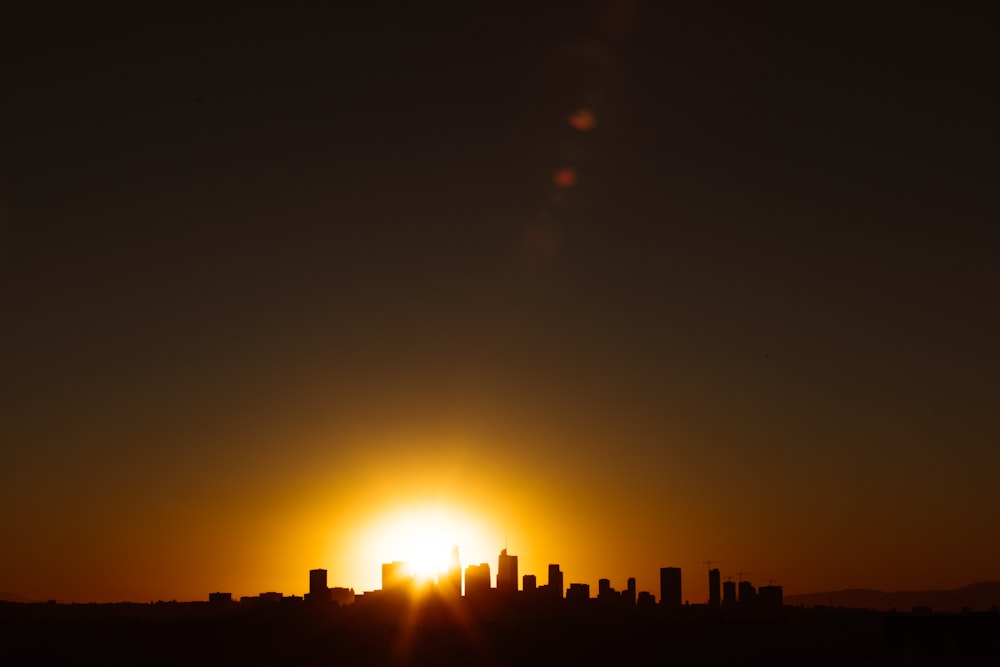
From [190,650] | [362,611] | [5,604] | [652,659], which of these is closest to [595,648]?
[652,659]

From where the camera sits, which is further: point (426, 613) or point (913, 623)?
point (426, 613)

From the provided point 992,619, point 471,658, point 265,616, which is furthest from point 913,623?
point 265,616

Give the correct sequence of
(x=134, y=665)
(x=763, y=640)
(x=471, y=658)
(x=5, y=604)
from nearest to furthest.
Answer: (x=134, y=665) < (x=471, y=658) < (x=763, y=640) < (x=5, y=604)

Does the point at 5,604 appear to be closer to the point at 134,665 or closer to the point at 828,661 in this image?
the point at 134,665

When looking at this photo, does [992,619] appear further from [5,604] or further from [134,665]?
[5,604]

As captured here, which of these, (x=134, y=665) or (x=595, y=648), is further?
(x=595, y=648)

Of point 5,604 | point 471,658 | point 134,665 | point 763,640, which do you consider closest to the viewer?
→ point 134,665
